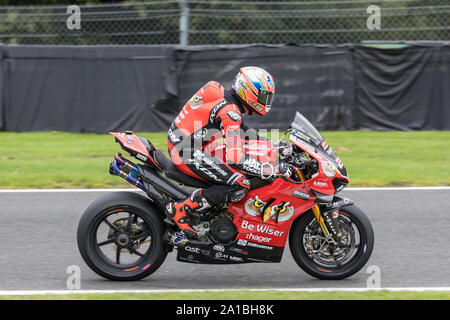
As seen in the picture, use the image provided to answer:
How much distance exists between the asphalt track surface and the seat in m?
0.81

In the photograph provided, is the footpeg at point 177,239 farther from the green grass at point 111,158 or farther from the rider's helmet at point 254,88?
the green grass at point 111,158

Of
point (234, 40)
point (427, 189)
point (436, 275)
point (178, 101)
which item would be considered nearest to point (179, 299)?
point (436, 275)

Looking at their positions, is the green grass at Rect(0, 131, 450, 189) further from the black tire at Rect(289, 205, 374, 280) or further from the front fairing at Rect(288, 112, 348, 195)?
the front fairing at Rect(288, 112, 348, 195)

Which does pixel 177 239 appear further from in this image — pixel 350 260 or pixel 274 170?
pixel 350 260

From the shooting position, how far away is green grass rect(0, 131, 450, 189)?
31.7 feet

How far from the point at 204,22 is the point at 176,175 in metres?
7.96

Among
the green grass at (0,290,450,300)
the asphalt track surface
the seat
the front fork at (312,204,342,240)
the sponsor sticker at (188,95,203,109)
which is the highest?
the sponsor sticker at (188,95,203,109)

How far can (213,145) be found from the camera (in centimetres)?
569

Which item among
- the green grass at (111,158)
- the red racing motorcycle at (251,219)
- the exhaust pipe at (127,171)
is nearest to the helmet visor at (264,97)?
the red racing motorcycle at (251,219)

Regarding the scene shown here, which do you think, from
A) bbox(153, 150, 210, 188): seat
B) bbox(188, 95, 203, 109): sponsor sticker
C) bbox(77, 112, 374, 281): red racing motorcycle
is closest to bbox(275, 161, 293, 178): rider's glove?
bbox(77, 112, 374, 281): red racing motorcycle

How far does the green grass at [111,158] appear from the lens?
967cm

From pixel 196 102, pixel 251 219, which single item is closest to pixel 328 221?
pixel 251 219

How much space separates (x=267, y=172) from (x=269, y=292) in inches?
35.6

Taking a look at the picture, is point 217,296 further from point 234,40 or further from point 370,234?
point 234,40
